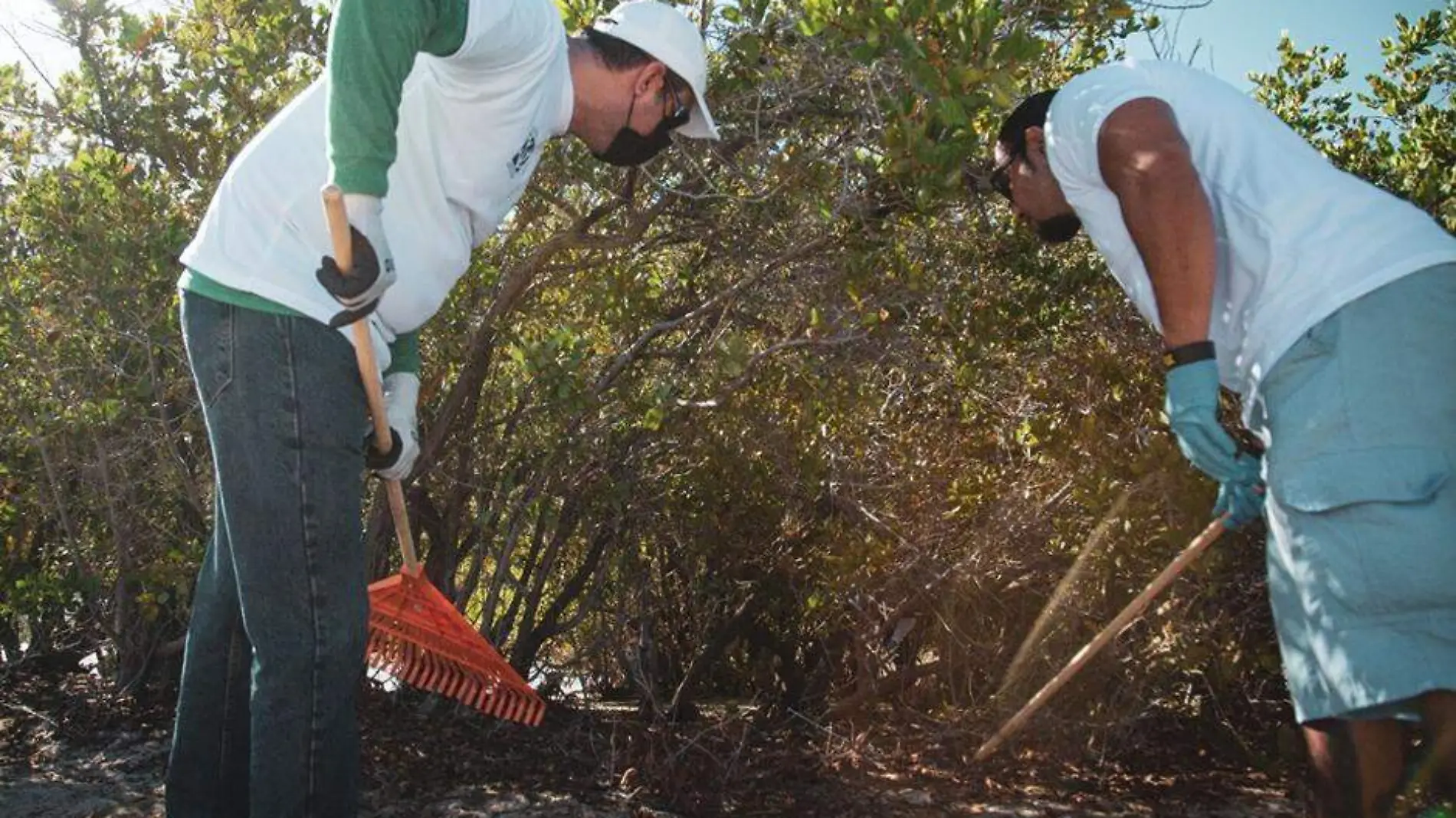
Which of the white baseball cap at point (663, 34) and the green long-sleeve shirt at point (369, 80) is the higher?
the white baseball cap at point (663, 34)

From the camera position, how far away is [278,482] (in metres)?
2.16

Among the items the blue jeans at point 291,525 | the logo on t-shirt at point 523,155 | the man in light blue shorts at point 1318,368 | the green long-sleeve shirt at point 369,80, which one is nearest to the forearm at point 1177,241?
the man in light blue shorts at point 1318,368

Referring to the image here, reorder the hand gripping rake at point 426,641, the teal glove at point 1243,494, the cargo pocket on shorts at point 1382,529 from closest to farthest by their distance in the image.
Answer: the cargo pocket on shorts at point 1382,529, the teal glove at point 1243,494, the hand gripping rake at point 426,641

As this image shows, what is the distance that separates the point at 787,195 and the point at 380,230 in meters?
1.49

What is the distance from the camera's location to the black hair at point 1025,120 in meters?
2.62

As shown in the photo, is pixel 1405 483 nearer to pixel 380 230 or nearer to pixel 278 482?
pixel 380 230

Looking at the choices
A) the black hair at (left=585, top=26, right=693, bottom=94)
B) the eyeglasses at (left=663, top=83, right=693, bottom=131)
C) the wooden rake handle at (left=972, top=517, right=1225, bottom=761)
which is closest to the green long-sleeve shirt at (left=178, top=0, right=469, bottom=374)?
the black hair at (left=585, top=26, right=693, bottom=94)

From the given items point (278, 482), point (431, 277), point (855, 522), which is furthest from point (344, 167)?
point (855, 522)

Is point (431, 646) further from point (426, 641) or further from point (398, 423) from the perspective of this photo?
point (398, 423)

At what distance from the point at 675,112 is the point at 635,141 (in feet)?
0.34

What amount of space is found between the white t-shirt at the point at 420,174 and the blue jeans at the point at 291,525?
0.30 feet

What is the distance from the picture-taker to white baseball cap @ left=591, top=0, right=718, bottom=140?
2.50 m

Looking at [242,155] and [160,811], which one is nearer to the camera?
[242,155]

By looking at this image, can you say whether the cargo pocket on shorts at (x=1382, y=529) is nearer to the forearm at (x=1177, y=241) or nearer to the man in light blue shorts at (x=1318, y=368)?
the man in light blue shorts at (x=1318, y=368)
